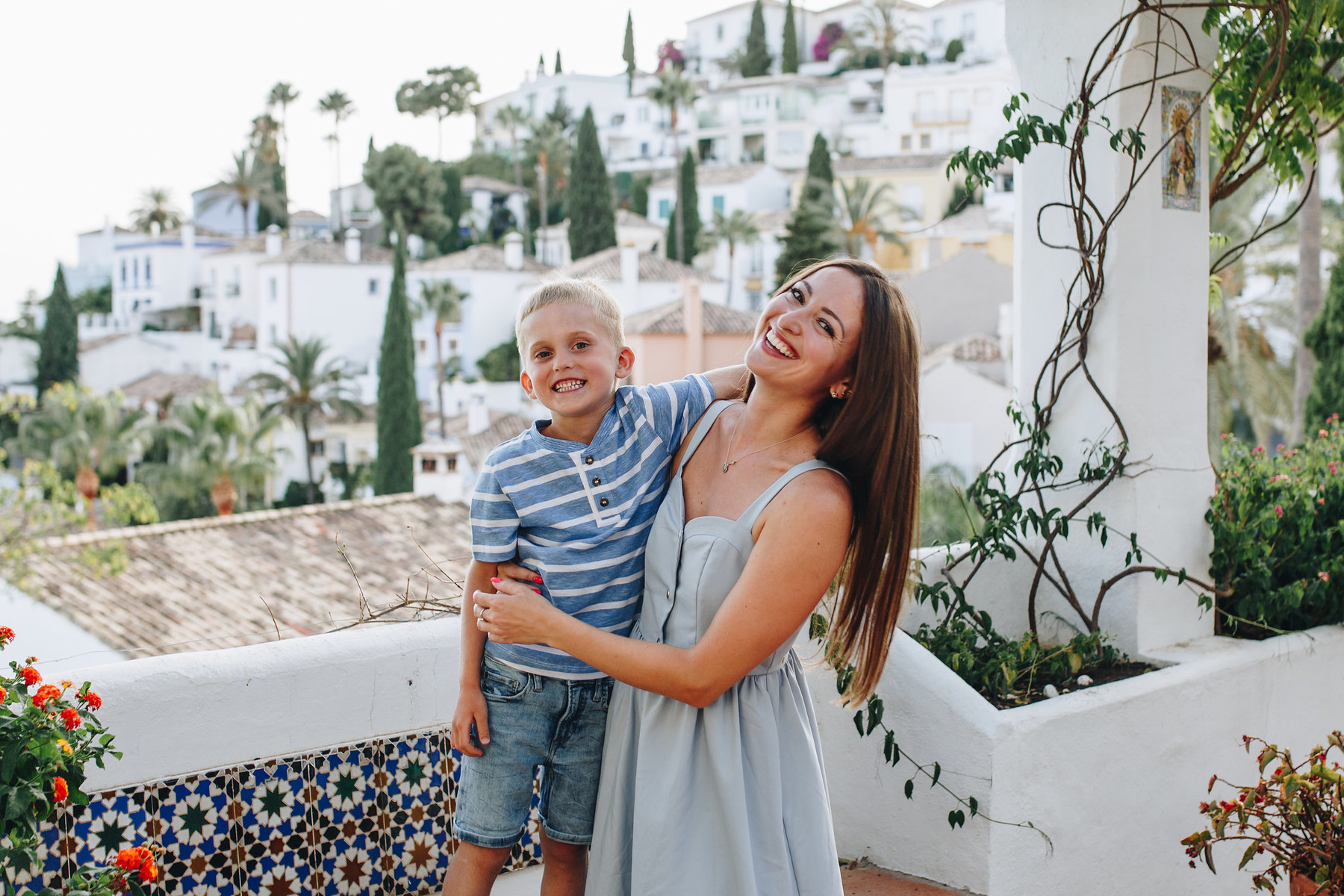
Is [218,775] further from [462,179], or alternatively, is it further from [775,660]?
[462,179]

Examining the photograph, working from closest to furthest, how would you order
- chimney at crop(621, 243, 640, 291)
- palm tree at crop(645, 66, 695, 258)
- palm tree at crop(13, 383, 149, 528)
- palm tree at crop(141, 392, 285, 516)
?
palm tree at crop(141, 392, 285, 516) < palm tree at crop(13, 383, 149, 528) < chimney at crop(621, 243, 640, 291) < palm tree at crop(645, 66, 695, 258)

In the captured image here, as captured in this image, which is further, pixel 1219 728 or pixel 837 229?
pixel 837 229

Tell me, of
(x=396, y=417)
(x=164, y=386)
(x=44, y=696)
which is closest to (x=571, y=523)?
(x=44, y=696)

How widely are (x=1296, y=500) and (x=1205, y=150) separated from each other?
3.47 ft

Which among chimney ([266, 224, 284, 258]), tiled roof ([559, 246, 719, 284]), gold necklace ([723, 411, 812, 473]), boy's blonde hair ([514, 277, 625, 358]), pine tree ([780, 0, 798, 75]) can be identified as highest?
pine tree ([780, 0, 798, 75])

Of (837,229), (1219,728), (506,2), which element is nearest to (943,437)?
(837,229)

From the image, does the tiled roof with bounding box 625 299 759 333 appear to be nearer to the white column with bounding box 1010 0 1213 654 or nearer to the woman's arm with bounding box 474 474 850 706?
the white column with bounding box 1010 0 1213 654

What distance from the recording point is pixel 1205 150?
341 cm

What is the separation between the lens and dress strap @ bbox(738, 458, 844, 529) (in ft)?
6.00

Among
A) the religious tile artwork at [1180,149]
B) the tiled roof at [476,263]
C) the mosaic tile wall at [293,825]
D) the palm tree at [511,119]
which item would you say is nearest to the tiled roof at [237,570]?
the mosaic tile wall at [293,825]

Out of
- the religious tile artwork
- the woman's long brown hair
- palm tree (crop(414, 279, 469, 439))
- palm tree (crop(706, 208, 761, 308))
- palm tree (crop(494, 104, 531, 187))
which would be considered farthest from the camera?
palm tree (crop(494, 104, 531, 187))

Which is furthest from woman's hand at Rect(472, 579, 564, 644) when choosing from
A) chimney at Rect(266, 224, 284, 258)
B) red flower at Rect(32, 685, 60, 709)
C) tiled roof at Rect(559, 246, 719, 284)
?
chimney at Rect(266, 224, 284, 258)

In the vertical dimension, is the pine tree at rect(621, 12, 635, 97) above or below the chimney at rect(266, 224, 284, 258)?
above

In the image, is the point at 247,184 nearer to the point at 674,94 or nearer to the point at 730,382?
the point at 674,94
